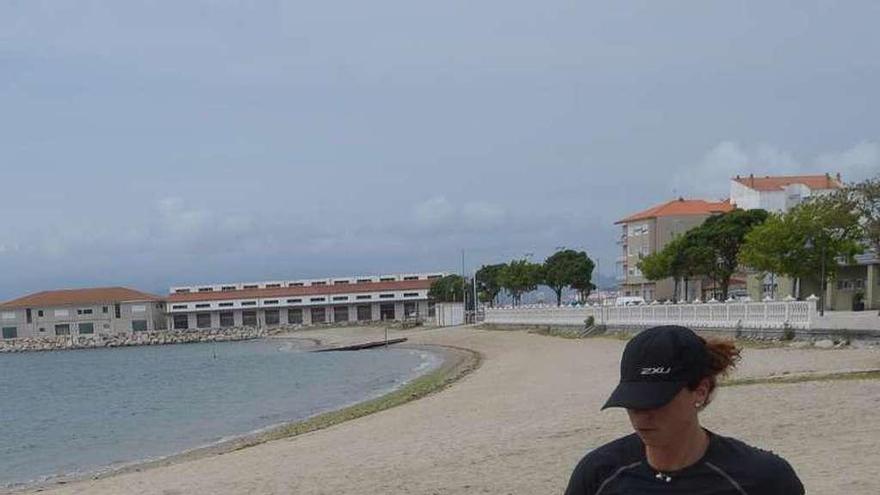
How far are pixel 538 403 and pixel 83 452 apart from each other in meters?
11.7

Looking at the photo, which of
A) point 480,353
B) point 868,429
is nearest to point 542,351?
point 480,353

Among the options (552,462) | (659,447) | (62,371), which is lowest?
(62,371)

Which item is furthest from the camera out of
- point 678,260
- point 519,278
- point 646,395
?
point 519,278

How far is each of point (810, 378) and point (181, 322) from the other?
12651 centimetres

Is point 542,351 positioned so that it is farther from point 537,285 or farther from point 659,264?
point 537,285

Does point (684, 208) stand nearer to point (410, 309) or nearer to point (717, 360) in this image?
point (410, 309)

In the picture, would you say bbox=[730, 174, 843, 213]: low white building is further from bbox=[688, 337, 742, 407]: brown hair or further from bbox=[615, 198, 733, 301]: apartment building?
bbox=[688, 337, 742, 407]: brown hair

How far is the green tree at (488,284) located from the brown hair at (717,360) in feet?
384

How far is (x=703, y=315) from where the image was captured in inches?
1353

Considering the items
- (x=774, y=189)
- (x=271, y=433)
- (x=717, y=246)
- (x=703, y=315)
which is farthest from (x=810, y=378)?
(x=774, y=189)

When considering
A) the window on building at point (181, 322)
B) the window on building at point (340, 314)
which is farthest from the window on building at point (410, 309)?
the window on building at point (181, 322)

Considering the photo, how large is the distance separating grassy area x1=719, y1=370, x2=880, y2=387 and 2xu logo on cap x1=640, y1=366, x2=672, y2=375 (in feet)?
46.3

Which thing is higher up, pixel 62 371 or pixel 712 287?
pixel 712 287

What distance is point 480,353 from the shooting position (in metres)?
50.5
